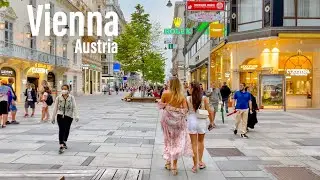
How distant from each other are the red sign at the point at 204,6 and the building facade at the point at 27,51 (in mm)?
16938

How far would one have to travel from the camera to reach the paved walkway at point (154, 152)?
779 cm

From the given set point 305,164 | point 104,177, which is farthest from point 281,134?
point 104,177

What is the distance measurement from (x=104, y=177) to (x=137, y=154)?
7.91 ft

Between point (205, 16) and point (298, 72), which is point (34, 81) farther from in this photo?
point (298, 72)

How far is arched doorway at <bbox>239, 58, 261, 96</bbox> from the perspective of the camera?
28.1 m

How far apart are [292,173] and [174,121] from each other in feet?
7.97

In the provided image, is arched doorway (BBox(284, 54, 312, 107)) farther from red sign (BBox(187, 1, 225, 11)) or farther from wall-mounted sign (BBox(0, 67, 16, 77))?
wall-mounted sign (BBox(0, 67, 16, 77))

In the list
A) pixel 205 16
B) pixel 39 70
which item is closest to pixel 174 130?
pixel 205 16

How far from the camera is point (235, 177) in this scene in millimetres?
7266

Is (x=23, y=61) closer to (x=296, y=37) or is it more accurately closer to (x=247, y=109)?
(x=296, y=37)

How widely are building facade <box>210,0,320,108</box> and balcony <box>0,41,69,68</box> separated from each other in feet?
54.0

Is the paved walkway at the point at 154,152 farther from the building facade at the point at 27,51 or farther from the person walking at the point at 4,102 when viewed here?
the building facade at the point at 27,51

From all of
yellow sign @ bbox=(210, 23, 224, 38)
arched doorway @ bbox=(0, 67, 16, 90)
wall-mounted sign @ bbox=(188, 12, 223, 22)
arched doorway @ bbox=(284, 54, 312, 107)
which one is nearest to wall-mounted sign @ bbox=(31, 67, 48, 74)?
arched doorway @ bbox=(0, 67, 16, 90)

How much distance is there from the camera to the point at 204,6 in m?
19.6
